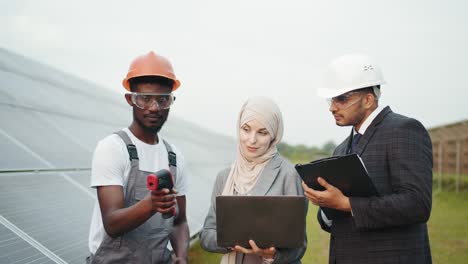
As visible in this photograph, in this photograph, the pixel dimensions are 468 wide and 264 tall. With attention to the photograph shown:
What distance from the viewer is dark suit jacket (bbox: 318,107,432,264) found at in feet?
8.21

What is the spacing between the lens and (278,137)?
3.04 m

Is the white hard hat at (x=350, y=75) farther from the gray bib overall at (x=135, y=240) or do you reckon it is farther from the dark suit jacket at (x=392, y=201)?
the gray bib overall at (x=135, y=240)

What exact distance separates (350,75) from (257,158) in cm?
84

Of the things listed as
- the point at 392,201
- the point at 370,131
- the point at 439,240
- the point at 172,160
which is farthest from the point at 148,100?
the point at 439,240

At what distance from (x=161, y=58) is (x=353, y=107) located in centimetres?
128

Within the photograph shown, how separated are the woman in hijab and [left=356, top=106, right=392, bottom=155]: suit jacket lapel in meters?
0.47

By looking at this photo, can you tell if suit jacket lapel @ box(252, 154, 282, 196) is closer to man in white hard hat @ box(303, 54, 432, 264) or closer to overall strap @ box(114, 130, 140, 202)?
man in white hard hat @ box(303, 54, 432, 264)

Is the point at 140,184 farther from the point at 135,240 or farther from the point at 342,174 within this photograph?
the point at 342,174

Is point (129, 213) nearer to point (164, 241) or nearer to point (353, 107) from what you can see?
point (164, 241)

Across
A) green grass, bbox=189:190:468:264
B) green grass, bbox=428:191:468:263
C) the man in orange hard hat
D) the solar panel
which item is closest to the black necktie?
the man in orange hard hat

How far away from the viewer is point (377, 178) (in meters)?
2.67

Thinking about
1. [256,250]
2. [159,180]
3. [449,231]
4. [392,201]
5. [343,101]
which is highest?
[343,101]

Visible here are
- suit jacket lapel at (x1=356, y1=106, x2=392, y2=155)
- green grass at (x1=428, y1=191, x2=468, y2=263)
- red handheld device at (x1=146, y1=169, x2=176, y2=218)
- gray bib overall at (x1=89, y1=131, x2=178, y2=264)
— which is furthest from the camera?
green grass at (x1=428, y1=191, x2=468, y2=263)

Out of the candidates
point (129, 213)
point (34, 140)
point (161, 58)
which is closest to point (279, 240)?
point (129, 213)
